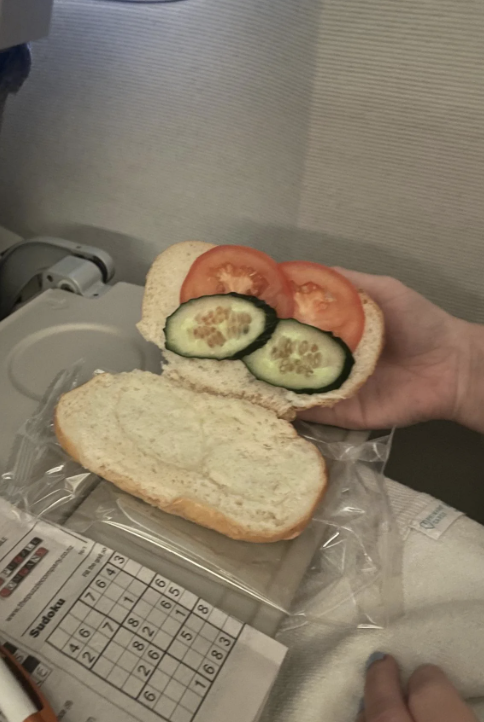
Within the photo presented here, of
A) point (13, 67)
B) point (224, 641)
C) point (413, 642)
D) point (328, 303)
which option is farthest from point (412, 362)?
point (13, 67)

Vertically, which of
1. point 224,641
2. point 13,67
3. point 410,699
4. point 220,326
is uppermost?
point 13,67

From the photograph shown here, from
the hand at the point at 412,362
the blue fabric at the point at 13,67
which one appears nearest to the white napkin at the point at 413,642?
the hand at the point at 412,362

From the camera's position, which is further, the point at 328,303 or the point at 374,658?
the point at 328,303

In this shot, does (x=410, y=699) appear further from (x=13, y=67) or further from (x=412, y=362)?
(x=13, y=67)

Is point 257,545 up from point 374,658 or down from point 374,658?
up

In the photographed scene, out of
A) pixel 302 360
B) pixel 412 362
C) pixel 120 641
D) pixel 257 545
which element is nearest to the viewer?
pixel 120 641

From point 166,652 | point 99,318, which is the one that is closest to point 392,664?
point 166,652

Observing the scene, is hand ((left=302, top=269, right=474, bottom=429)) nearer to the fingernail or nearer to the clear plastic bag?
the clear plastic bag

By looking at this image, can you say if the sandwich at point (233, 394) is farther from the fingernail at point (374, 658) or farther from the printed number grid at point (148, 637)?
the fingernail at point (374, 658)
